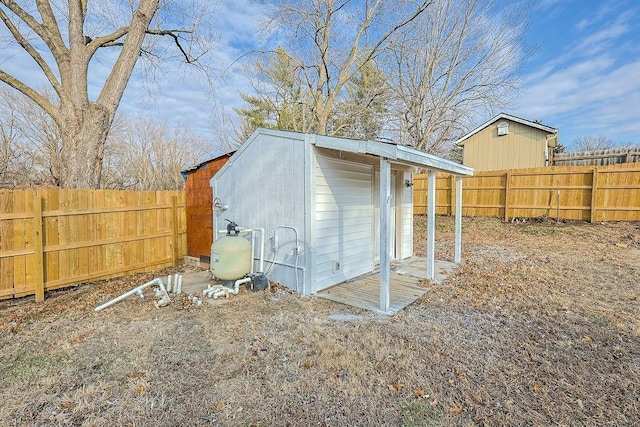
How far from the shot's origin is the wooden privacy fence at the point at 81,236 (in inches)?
176

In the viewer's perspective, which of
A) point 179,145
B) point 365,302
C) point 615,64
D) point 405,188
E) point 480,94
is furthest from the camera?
point 179,145

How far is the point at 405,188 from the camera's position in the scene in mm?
7332

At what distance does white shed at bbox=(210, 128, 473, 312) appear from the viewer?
4539 millimetres

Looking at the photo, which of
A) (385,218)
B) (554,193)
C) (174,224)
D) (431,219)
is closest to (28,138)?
(174,224)

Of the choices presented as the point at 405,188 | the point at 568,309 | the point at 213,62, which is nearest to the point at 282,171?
the point at 405,188

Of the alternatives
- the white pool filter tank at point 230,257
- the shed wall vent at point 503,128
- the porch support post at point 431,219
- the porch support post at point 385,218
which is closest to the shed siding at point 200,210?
the white pool filter tank at point 230,257

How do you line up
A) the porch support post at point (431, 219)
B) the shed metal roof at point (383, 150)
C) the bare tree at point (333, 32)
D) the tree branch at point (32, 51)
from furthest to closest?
the bare tree at point (333, 32) < the tree branch at point (32, 51) < the porch support post at point (431, 219) < the shed metal roof at point (383, 150)

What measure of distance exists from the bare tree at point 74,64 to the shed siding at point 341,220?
5036 millimetres

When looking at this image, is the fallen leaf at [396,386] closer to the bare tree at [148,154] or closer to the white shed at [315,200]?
the white shed at [315,200]

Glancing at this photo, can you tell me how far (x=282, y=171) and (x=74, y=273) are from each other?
12.7ft

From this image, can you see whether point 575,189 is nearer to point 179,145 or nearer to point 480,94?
point 480,94

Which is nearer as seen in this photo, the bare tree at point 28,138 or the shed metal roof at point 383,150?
the shed metal roof at point 383,150

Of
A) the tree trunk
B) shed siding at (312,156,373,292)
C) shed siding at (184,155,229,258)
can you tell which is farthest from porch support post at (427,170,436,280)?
the tree trunk

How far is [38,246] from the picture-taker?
15.0 ft
